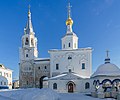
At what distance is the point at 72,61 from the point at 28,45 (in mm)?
10844

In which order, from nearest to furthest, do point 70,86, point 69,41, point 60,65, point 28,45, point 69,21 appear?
point 70,86 < point 60,65 < point 69,41 < point 69,21 < point 28,45

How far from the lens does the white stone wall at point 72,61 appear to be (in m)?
40.6

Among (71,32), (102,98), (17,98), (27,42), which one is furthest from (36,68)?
(17,98)

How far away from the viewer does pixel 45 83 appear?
4325 cm

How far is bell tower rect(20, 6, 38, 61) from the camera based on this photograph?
46.4 m

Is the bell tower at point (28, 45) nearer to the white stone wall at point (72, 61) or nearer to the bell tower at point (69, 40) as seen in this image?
the white stone wall at point (72, 61)

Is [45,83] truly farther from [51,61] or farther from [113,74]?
[113,74]

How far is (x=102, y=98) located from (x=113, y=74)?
19.9ft

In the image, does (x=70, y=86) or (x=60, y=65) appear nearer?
(x=70, y=86)

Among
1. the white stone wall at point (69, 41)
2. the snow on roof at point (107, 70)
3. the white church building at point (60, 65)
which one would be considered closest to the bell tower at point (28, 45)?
the white church building at point (60, 65)

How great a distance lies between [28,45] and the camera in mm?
47125

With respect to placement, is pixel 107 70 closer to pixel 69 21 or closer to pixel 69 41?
pixel 69 41

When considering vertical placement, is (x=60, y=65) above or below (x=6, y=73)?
above

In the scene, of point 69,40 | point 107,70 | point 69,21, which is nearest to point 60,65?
point 69,40
